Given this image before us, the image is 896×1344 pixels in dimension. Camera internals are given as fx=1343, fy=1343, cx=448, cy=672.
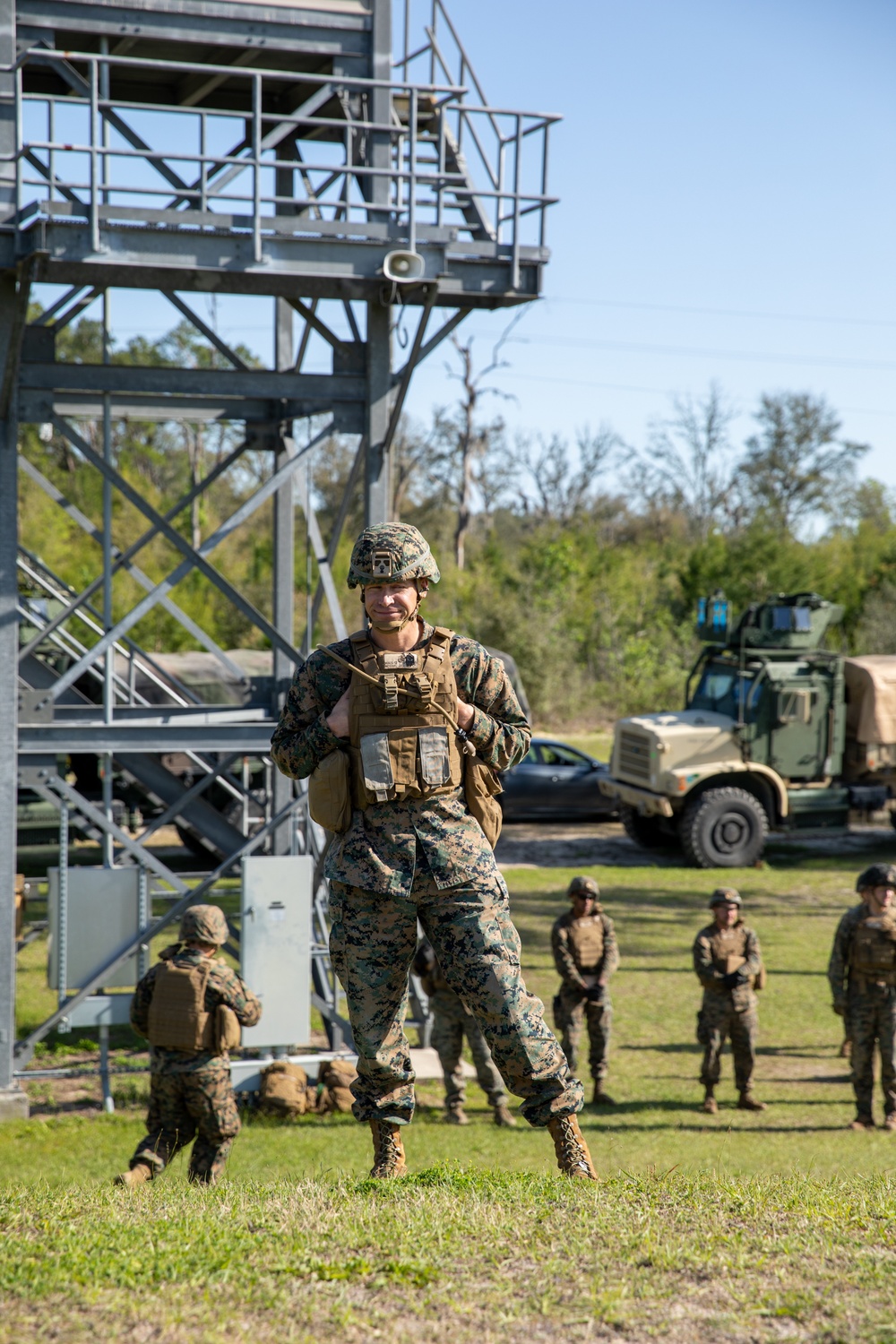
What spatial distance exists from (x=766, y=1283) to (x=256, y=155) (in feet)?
20.1

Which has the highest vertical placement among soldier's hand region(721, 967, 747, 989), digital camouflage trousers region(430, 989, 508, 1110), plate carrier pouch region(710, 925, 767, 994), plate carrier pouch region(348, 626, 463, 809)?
plate carrier pouch region(348, 626, 463, 809)

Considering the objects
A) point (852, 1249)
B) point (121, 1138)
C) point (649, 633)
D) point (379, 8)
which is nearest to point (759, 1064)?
point (121, 1138)

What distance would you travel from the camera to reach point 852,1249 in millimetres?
3715

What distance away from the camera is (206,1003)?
634cm

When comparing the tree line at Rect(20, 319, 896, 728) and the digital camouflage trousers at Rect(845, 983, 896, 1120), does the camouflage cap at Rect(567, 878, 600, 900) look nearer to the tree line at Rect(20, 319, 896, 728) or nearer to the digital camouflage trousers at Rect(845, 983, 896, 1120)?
the digital camouflage trousers at Rect(845, 983, 896, 1120)

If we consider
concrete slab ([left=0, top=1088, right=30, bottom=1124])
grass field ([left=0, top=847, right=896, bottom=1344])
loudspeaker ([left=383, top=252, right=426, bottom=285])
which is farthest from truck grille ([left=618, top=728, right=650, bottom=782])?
grass field ([left=0, top=847, right=896, bottom=1344])

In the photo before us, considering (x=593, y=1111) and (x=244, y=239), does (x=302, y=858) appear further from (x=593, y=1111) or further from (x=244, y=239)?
(x=244, y=239)

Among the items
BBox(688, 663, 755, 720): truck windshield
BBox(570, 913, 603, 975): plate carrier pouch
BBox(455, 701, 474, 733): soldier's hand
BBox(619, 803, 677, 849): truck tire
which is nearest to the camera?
BBox(455, 701, 474, 733): soldier's hand

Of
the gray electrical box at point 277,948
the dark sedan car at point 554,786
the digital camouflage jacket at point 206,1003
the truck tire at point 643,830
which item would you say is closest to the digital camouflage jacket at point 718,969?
the gray electrical box at point 277,948

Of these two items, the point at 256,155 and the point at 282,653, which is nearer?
the point at 256,155

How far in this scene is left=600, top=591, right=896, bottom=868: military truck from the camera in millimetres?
16547

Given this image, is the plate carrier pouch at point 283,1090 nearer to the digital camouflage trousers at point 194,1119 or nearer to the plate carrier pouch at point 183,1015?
the digital camouflage trousers at point 194,1119


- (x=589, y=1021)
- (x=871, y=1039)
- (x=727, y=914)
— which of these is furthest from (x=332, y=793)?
(x=871, y=1039)

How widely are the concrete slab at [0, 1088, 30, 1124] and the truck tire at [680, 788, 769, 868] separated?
10044mm
